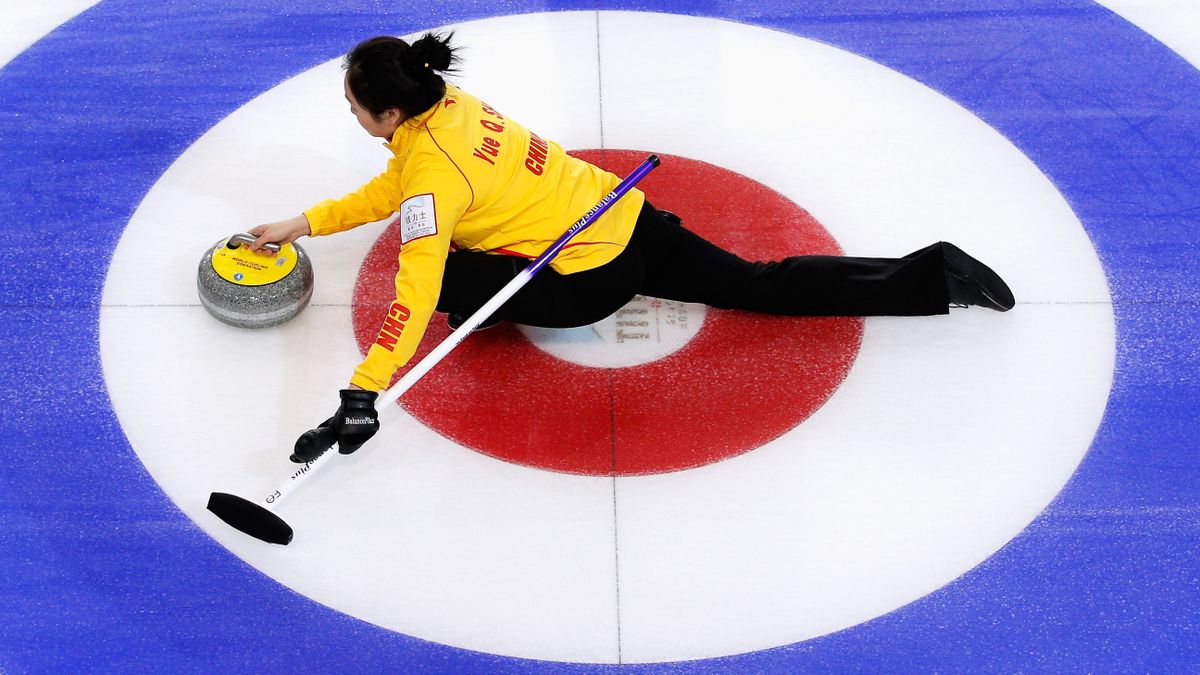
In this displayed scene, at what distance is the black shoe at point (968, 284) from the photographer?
4305mm

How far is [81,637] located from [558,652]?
1.29 m

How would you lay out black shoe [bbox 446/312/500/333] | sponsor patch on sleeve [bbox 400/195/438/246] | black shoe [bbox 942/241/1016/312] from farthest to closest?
black shoe [bbox 942/241/1016/312] < black shoe [bbox 446/312/500/333] < sponsor patch on sleeve [bbox 400/195/438/246]

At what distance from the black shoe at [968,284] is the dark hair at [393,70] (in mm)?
1921

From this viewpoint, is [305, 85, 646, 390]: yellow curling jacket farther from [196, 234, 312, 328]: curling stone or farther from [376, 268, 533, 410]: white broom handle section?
[196, 234, 312, 328]: curling stone

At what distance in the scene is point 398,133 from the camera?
363cm

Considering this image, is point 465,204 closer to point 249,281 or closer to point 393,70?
point 393,70

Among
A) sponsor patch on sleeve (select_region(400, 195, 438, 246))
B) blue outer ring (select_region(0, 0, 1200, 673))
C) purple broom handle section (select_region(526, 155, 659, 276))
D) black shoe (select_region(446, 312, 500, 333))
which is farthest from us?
black shoe (select_region(446, 312, 500, 333))

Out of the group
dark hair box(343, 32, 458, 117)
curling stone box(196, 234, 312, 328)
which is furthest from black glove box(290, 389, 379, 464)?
dark hair box(343, 32, 458, 117)

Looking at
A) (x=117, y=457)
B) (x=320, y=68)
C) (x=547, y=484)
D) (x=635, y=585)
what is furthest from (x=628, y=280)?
(x=320, y=68)

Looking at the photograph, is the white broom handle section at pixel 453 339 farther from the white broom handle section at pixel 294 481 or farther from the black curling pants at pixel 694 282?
the white broom handle section at pixel 294 481

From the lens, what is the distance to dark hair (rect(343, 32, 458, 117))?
3.40 metres

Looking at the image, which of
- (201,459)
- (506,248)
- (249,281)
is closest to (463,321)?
(506,248)

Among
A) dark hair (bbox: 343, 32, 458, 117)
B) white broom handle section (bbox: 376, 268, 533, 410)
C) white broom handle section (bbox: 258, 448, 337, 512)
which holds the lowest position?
white broom handle section (bbox: 258, 448, 337, 512)

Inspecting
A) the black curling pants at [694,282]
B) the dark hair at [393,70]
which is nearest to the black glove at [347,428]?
the black curling pants at [694,282]
